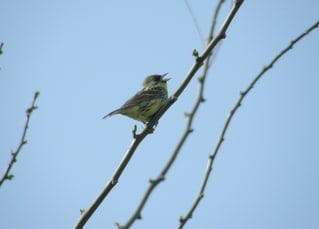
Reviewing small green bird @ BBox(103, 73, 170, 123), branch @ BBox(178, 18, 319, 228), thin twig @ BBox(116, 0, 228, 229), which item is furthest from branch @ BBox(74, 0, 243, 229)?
small green bird @ BBox(103, 73, 170, 123)

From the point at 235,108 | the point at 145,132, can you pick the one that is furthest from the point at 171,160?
the point at 145,132

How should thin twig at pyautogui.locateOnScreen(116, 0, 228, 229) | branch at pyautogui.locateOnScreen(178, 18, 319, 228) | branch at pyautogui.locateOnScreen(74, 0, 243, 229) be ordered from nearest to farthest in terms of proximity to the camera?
thin twig at pyautogui.locateOnScreen(116, 0, 228, 229), branch at pyautogui.locateOnScreen(178, 18, 319, 228), branch at pyautogui.locateOnScreen(74, 0, 243, 229)

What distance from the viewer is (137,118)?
8555mm

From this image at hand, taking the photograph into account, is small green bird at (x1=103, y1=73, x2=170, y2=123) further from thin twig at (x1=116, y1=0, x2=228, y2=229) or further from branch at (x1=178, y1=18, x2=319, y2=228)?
thin twig at (x1=116, y1=0, x2=228, y2=229)

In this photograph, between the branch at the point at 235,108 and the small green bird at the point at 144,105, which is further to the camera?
the small green bird at the point at 144,105

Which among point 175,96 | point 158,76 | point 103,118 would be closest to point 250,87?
point 175,96

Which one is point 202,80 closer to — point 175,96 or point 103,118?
point 175,96

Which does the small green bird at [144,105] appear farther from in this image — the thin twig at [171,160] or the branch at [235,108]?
the thin twig at [171,160]

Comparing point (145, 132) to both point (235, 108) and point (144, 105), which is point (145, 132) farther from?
point (144, 105)

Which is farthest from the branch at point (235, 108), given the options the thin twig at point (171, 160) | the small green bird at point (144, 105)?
the small green bird at point (144, 105)

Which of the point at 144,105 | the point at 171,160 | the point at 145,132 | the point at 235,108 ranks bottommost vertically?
the point at 171,160

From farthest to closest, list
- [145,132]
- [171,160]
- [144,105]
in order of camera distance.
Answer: [144,105]
[145,132]
[171,160]

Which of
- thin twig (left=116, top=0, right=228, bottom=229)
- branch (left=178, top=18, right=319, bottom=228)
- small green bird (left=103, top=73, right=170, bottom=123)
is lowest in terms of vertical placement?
thin twig (left=116, top=0, right=228, bottom=229)

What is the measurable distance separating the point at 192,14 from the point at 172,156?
6.35 feet
